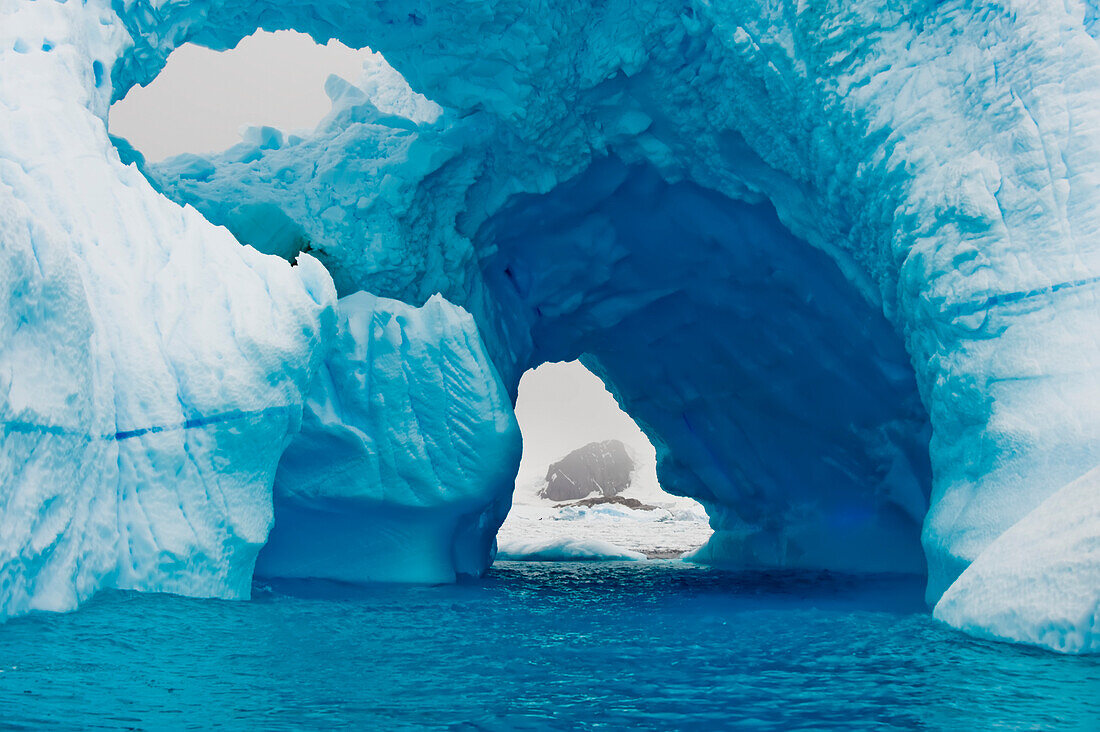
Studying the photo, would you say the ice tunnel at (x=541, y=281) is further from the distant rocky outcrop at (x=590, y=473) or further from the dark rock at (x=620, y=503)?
the distant rocky outcrop at (x=590, y=473)

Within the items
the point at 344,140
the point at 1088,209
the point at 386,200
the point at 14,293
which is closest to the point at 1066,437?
the point at 1088,209

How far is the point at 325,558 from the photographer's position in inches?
294

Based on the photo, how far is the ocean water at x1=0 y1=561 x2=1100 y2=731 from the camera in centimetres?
254

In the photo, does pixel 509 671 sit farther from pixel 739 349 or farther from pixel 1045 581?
pixel 739 349

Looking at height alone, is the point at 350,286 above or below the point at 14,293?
above

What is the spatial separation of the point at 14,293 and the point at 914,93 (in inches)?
228

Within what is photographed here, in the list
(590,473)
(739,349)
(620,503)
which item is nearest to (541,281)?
(739,349)

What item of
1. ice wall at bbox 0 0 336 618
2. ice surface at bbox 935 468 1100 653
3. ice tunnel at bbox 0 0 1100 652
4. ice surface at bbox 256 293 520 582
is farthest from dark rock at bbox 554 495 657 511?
ice surface at bbox 935 468 1100 653

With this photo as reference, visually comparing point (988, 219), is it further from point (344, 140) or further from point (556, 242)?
point (344, 140)

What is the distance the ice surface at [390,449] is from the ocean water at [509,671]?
5.46ft

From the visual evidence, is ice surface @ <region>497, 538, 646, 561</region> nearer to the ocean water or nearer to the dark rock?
the ocean water

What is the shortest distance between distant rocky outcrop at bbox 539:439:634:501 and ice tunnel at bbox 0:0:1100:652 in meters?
28.5

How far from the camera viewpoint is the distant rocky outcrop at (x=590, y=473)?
40.0 metres

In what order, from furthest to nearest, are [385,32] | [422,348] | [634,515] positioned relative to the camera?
[634,515] < [385,32] < [422,348]
